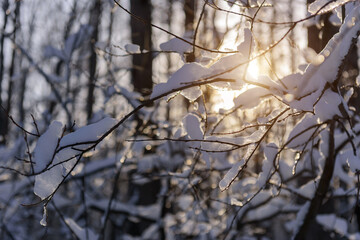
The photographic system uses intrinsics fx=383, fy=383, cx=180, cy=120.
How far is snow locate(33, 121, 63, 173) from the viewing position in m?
1.43

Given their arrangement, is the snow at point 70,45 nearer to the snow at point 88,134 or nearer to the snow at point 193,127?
the snow at point 193,127

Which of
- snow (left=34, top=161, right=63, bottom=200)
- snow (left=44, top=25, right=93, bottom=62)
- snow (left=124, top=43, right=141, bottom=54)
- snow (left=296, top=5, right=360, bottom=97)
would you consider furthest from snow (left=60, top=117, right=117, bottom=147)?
snow (left=44, top=25, right=93, bottom=62)

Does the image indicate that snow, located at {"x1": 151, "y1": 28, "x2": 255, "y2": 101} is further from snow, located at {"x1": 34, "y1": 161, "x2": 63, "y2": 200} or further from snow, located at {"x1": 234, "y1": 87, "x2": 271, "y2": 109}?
snow, located at {"x1": 34, "y1": 161, "x2": 63, "y2": 200}

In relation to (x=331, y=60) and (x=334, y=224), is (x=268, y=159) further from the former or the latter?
(x=334, y=224)

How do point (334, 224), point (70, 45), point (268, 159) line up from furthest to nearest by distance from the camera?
point (70, 45)
point (334, 224)
point (268, 159)

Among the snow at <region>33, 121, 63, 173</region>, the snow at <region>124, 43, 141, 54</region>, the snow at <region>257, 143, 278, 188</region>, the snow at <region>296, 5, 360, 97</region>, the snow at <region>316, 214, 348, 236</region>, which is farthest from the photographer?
the snow at <region>316, 214, 348, 236</region>

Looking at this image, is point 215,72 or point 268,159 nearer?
point 215,72

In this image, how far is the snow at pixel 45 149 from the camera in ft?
4.69

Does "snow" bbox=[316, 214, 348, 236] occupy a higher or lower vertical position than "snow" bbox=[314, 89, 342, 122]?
lower

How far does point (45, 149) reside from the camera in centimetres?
146

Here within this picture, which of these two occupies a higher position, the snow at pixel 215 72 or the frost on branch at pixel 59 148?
the snow at pixel 215 72

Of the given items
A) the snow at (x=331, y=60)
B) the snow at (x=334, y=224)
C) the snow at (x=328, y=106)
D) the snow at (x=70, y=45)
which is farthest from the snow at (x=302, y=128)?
the snow at (x=70, y=45)

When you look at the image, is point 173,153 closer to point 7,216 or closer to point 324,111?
point 7,216

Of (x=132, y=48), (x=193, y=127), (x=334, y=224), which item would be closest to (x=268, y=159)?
(x=193, y=127)
